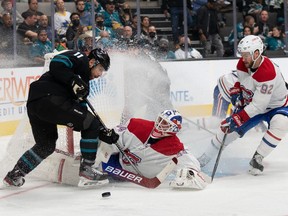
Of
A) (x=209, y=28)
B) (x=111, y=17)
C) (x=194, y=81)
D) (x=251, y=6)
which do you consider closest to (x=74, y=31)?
(x=111, y=17)

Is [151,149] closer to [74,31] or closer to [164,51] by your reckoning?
[74,31]

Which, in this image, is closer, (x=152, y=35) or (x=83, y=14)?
(x=83, y=14)

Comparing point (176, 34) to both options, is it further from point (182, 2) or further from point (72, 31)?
point (72, 31)

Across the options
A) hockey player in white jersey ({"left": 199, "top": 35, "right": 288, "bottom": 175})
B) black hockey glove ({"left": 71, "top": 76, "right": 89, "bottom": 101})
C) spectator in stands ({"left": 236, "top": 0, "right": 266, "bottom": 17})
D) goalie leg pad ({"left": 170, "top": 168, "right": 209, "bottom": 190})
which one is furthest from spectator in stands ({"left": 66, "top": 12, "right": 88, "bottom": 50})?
goalie leg pad ({"left": 170, "top": 168, "right": 209, "bottom": 190})

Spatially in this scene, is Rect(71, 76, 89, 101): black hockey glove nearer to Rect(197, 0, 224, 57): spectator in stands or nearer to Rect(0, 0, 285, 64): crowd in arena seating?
Rect(0, 0, 285, 64): crowd in arena seating

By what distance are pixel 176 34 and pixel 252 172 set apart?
4.02 metres

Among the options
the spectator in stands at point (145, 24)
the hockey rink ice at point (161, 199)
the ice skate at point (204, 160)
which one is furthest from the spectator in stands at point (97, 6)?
the hockey rink ice at point (161, 199)

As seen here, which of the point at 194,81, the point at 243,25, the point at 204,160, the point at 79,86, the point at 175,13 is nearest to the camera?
the point at 79,86

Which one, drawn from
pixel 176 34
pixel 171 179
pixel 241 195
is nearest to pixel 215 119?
pixel 176 34

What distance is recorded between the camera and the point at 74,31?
347 inches

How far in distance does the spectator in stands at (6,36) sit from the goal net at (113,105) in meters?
1.14

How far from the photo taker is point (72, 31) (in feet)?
28.9

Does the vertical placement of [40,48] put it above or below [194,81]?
above

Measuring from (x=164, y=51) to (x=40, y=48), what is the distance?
63.9 inches
